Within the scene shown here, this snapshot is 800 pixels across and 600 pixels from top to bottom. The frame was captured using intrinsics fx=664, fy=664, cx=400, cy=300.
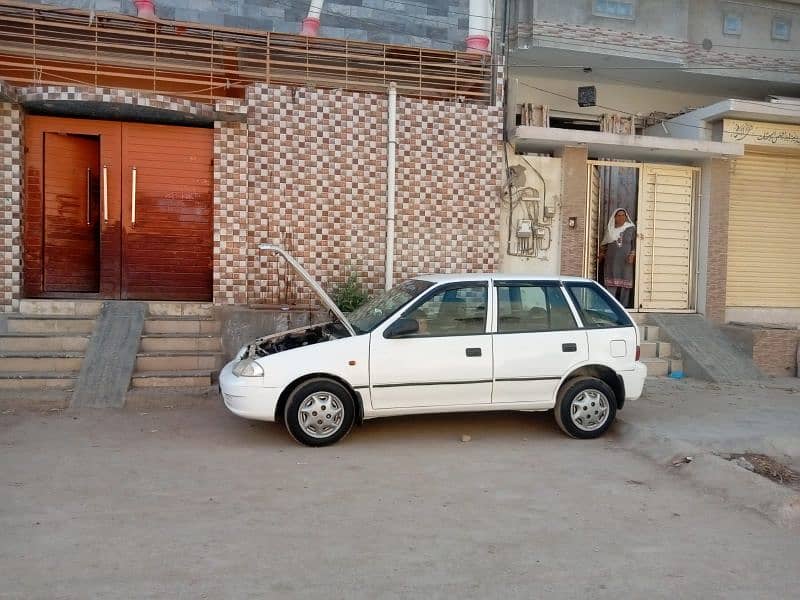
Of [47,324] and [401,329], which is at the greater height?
[401,329]

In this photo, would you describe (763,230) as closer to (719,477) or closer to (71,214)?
(719,477)

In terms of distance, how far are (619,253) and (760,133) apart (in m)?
3.13

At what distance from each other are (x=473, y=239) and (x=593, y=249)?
2.64 metres

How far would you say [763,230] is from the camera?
39.4ft

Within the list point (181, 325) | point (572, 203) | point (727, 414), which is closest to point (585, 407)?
point (727, 414)

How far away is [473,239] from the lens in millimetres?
10156

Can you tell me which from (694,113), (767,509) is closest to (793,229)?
(694,113)

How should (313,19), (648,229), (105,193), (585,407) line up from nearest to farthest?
(585,407) → (105,193) → (313,19) → (648,229)

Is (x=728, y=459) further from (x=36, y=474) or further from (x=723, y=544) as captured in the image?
(x=36, y=474)

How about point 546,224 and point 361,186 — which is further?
point 546,224

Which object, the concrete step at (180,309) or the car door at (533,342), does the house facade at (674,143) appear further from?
the concrete step at (180,309)

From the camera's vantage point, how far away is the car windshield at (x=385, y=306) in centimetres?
631

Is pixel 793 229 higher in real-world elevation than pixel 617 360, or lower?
higher

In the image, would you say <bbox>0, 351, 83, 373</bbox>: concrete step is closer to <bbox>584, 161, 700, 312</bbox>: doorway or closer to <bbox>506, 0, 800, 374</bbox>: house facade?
<bbox>506, 0, 800, 374</bbox>: house facade
